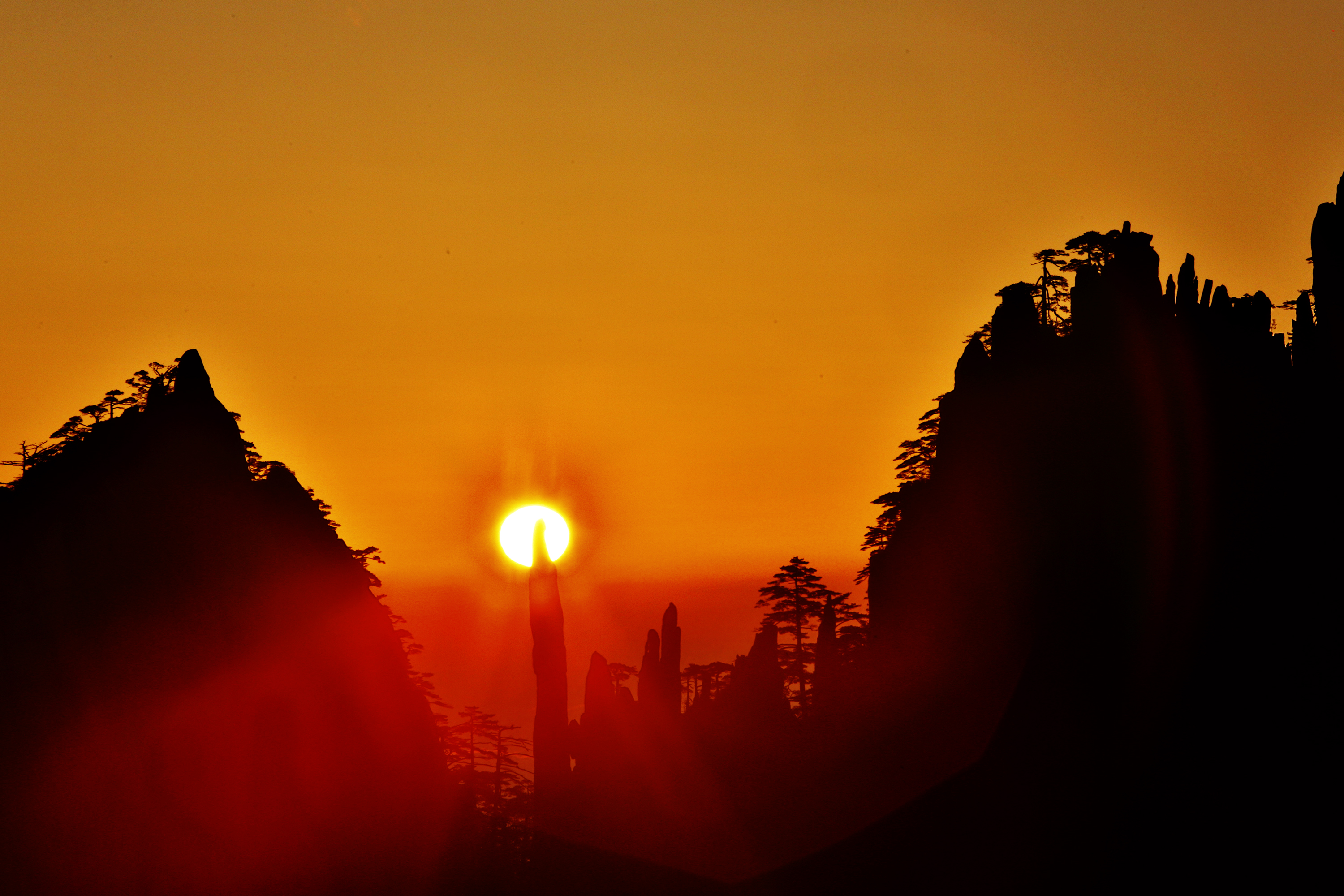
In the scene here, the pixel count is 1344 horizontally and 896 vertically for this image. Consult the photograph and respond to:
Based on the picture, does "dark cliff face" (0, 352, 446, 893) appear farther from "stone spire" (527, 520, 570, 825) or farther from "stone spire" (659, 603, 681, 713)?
"stone spire" (659, 603, 681, 713)

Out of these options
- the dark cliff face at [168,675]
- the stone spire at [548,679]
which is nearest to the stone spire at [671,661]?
the stone spire at [548,679]

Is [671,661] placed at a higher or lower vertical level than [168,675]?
higher

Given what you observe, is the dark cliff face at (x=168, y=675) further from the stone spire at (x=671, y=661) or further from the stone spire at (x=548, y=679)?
the stone spire at (x=671, y=661)

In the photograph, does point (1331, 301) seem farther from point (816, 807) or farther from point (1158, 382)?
point (816, 807)

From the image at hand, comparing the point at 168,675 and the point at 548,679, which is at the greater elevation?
the point at 548,679

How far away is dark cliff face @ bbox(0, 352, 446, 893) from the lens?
49.6m

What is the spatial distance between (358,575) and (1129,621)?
38953mm

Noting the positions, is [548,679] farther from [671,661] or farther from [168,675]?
[168,675]

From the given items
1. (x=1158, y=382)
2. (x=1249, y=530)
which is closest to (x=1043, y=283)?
(x=1158, y=382)

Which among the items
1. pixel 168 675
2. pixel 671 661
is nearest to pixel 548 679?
pixel 671 661

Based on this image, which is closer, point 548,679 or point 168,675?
point 168,675

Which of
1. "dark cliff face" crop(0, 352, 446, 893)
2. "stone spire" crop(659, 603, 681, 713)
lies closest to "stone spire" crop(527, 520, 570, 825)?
"stone spire" crop(659, 603, 681, 713)

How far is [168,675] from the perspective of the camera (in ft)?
170

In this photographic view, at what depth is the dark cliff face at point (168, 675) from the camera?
163 ft
